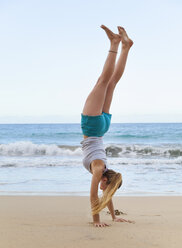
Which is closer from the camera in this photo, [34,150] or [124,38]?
[124,38]

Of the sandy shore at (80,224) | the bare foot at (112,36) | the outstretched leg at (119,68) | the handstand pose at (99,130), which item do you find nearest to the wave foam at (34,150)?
the sandy shore at (80,224)

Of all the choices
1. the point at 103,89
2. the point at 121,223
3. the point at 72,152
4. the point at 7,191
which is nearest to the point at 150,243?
the point at 121,223

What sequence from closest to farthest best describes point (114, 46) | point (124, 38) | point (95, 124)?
point (95, 124) < point (114, 46) < point (124, 38)

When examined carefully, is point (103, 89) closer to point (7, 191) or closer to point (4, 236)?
point (4, 236)

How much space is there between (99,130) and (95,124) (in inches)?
4.1

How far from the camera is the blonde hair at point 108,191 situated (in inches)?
148

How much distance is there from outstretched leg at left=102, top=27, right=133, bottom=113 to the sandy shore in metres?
1.35

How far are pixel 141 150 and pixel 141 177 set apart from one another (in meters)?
9.98

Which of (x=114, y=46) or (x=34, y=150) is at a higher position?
(x=114, y=46)

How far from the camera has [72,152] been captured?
741 inches

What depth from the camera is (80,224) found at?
4.02 m

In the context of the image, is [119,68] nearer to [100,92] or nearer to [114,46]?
[114,46]

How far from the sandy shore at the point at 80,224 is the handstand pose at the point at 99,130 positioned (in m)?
0.32

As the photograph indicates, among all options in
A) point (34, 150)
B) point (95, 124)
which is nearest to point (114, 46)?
point (95, 124)
